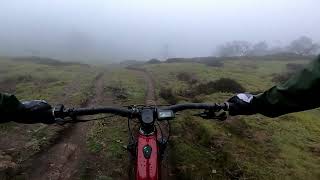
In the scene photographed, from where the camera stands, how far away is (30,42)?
190 m

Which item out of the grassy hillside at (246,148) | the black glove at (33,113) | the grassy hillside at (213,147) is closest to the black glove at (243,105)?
the black glove at (33,113)

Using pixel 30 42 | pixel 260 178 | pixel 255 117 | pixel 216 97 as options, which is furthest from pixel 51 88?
pixel 30 42

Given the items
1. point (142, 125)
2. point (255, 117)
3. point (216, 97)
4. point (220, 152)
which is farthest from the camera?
point (216, 97)

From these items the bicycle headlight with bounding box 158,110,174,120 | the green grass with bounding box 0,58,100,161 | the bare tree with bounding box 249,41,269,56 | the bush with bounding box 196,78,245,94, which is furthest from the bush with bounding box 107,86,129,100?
the bare tree with bounding box 249,41,269,56

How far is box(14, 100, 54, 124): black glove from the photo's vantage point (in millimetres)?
5770

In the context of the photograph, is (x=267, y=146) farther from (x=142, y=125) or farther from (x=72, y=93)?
(x=72, y=93)

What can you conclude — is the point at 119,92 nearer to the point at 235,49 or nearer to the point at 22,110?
the point at 22,110

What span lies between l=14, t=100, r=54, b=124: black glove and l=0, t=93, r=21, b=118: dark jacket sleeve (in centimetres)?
11

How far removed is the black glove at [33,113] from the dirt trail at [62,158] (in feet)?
18.8

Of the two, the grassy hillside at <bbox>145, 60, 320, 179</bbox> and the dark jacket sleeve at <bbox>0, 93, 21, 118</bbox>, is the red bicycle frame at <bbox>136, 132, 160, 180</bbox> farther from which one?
the grassy hillside at <bbox>145, 60, 320, 179</bbox>

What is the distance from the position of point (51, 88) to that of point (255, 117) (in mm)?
17099

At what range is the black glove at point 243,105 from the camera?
5.96 meters

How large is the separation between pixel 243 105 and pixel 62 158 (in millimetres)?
8370

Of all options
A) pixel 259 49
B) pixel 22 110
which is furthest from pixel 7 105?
pixel 259 49
